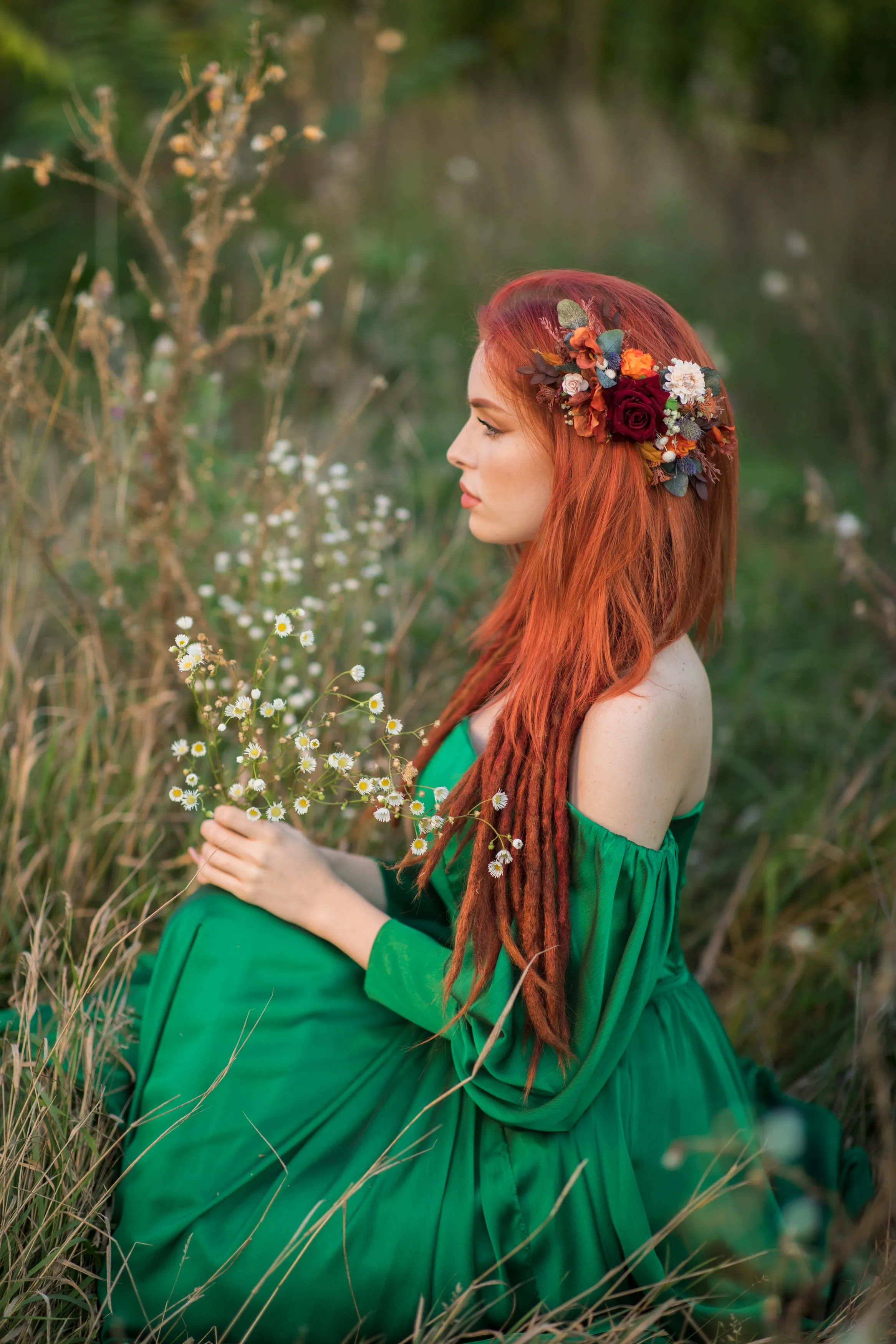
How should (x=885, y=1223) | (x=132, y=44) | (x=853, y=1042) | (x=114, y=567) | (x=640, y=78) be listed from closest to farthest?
1. (x=885, y=1223)
2. (x=853, y=1042)
3. (x=114, y=567)
4. (x=132, y=44)
5. (x=640, y=78)

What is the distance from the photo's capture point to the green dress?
5.18 feet

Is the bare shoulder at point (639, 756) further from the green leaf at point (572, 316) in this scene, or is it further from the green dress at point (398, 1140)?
the green leaf at point (572, 316)

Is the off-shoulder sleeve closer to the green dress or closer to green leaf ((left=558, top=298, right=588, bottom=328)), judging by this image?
the green dress

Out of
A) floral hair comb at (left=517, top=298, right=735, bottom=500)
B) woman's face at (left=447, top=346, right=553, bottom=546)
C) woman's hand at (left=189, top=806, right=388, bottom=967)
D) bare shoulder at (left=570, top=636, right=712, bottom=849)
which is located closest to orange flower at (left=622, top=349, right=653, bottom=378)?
floral hair comb at (left=517, top=298, right=735, bottom=500)

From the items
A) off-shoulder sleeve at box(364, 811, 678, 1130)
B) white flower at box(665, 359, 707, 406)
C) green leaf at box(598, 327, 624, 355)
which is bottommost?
off-shoulder sleeve at box(364, 811, 678, 1130)

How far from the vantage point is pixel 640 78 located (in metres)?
7.82

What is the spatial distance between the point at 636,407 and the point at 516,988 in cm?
87

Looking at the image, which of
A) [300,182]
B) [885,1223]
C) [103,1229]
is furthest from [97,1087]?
[300,182]

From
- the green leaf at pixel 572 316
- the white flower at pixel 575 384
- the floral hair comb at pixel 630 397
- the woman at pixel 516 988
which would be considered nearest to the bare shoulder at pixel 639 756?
the woman at pixel 516 988

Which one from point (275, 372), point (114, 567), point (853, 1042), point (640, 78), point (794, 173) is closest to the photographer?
point (853, 1042)

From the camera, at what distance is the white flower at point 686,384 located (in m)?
1.61

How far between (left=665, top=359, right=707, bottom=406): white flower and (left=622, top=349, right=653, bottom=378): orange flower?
0.04 metres

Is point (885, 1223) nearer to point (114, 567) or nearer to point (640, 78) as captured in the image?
point (114, 567)

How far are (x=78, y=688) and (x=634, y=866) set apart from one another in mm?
1553
